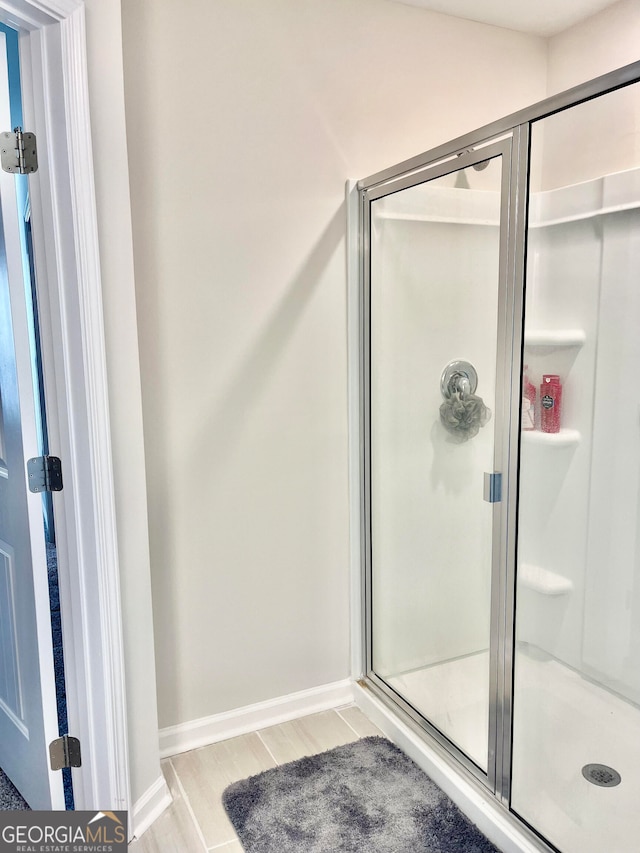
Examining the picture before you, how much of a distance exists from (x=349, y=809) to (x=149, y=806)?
570 mm

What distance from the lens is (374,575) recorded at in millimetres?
2461

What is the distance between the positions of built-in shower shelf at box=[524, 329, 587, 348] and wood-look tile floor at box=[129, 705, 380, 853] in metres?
1.47

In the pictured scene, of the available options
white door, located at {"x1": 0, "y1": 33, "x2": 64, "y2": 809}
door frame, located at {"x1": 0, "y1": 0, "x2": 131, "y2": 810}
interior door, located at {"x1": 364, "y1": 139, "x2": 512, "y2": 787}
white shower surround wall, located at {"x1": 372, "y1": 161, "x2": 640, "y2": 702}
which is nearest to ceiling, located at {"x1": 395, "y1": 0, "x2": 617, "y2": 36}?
interior door, located at {"x1": 364, "y1": 139, "x2": 512, "y2": 787}

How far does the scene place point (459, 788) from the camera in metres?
1.92

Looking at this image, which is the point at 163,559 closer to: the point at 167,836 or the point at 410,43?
the point at 167,836

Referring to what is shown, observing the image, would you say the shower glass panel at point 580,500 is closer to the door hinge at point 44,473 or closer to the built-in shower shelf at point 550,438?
the built-in shower shelf at point 550,438

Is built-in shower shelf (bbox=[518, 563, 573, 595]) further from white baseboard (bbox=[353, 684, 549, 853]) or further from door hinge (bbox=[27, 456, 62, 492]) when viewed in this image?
door hinge (bbox=[27, 456, 62, 492])

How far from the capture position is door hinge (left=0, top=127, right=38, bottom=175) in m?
1.54

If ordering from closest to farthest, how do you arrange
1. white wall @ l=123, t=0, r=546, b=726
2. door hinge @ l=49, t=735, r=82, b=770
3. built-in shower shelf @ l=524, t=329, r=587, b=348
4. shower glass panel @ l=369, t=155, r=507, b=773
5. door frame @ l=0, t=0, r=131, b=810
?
door frame @ l=0, t=0, r=131, b=810 → built-in shower shelf @ l=524, t=329, r=587, b=348 → door hinge @ l=49, t=735, r=82, b=770 → shower glass panel @ l=369, t=155, r=507, b=773 → white wall @ l=123, t=0, r=546, b=726

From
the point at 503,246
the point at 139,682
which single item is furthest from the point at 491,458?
the point at 139,682

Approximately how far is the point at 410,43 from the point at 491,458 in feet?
5.09

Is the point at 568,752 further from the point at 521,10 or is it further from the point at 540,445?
the point at 521,10

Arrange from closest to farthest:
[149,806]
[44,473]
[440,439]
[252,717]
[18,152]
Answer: [18,152] < [44,473] < [149,806] < [440,439] < [252,717]

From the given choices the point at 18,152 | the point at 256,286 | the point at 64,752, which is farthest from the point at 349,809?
the point at 18,152
